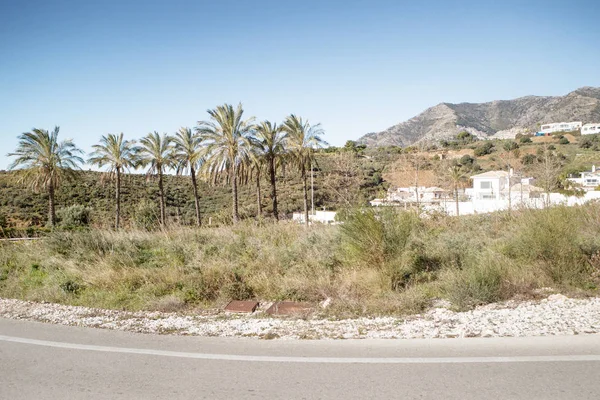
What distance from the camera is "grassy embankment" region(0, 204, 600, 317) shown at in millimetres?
6984

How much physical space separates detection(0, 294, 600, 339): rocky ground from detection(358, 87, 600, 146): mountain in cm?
14534

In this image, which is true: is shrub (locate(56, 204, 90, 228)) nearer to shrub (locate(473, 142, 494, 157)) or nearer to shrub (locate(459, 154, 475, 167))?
shrub (locate(459, 154, 475, 167))

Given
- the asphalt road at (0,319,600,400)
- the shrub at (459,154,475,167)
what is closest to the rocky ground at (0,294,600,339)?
the asphalt road at (0,319,600,400)

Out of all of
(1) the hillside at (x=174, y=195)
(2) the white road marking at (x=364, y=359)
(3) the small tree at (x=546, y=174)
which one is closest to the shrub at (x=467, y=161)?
(1) the hillside at (x=174, y=195)

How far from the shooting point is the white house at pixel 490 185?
5364cm

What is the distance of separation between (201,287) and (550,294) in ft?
20.1

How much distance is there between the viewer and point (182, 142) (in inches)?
1435

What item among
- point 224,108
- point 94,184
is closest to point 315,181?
point 224,108

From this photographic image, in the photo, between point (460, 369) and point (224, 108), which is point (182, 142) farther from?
point (460, 369)

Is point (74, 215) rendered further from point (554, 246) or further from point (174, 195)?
point (554, 246)

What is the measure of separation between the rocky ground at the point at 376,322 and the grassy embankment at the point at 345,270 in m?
0.45

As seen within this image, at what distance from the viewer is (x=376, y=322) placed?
5.71 meters

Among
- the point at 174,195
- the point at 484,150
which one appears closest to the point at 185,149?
the point at 174,195

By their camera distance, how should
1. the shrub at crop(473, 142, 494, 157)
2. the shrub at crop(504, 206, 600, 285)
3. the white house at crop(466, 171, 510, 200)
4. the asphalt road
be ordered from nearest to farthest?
the asphalt road < the shrub at crop(504, 206, 600, 285) < the white house at crop(466, 171, 510, 200) < the shrub at crop(473, 142, 494, 157)
